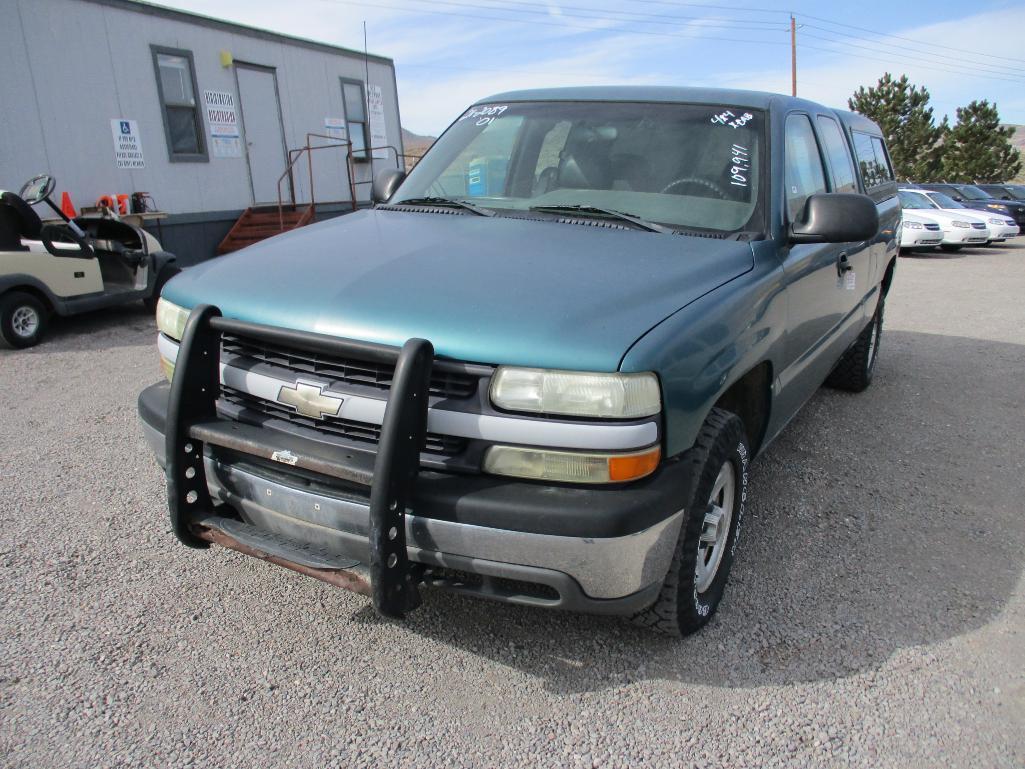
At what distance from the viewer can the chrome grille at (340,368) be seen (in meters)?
2.17

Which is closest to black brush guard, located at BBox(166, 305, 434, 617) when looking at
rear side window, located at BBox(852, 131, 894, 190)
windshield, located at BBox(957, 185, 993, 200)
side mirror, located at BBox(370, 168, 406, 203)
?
side mirror, located at BBox(370, 168, 406, 203)

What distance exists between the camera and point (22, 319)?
711cm

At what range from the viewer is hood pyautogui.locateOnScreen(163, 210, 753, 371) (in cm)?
213

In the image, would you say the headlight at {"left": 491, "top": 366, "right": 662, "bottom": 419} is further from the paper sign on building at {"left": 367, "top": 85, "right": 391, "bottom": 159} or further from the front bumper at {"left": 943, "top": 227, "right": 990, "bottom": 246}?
the front bumper at {"left": 943, "top": 227, "right": 990, "bottom": 246}

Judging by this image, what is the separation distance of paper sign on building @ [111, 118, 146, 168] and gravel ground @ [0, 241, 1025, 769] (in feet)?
25.0

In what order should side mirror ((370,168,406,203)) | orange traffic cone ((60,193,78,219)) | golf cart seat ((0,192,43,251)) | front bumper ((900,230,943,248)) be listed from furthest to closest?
front bumper ((900,230,943,248)) → orange traffic cone ((60,193,78,219)) → golf cart seat ((0,192,43,251)) → side mirror ((370,168,406,203))

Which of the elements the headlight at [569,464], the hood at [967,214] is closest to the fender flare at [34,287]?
the headlight at [569,464]

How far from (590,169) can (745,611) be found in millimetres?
1900

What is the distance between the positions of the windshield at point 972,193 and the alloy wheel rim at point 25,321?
2343cm

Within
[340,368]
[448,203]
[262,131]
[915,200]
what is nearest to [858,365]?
[448,203]

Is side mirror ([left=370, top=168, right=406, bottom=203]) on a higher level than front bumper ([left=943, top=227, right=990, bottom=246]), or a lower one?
higher

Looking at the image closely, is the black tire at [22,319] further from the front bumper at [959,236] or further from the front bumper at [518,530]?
the front bumper at [959,236]

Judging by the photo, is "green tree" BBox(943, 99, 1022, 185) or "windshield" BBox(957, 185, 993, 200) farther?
"green tree" BBox(943, 99, 1022, 185)

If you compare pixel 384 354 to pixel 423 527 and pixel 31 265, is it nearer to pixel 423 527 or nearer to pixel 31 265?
pixel 423 527
